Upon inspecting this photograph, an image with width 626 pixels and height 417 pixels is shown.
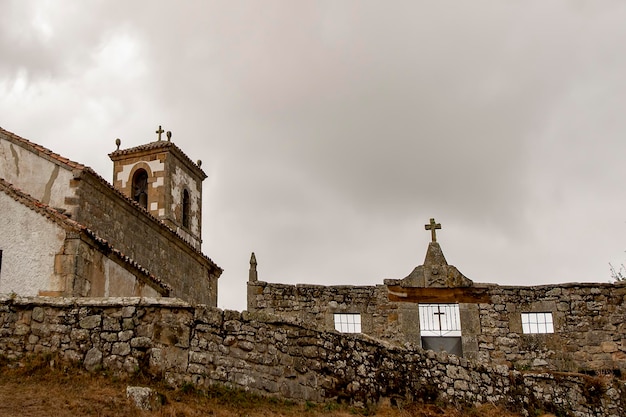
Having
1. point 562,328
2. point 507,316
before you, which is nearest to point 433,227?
point 507,316

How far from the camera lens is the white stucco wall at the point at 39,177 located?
18266mm

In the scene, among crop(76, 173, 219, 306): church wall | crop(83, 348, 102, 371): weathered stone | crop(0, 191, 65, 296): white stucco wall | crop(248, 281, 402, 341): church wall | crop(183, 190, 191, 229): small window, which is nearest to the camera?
crop(83, 348, 102, 371): weathered stone

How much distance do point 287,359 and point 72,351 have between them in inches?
124

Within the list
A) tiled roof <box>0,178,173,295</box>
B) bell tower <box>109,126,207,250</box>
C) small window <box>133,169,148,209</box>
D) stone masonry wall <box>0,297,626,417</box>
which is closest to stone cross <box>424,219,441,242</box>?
stone masonry wall <box>0,297,626,417</box>

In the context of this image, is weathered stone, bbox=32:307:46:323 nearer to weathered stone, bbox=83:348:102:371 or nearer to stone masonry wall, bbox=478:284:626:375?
weathered stone, bbox=83:348:102:371

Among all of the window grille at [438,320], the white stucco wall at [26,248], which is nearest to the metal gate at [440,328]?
the window grille at [438,320]

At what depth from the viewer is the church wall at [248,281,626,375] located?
19.1 m

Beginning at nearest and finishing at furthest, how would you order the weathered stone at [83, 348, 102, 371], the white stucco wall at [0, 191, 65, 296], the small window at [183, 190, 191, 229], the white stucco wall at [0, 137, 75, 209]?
the weathered stone at [83, 348, 102, 371]
the white stucco wall at [0, 191, 65, 296]
the white stucco wall at [0, 137, 75, 209]
the small window at [183, 190, 191, 229]

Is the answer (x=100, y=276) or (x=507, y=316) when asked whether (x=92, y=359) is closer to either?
(x=100, y=276)

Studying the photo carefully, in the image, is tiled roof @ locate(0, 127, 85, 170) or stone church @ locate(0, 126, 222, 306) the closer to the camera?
stone church @ locate(0, 126, 222, 306)

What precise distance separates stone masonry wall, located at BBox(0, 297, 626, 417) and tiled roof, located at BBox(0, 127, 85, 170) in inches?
290

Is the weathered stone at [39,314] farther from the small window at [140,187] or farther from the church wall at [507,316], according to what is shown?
the small window at [140,187]

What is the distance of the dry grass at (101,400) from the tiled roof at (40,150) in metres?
8.16

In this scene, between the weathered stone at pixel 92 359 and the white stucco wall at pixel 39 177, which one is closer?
the weathered stone at pixel 92 359
